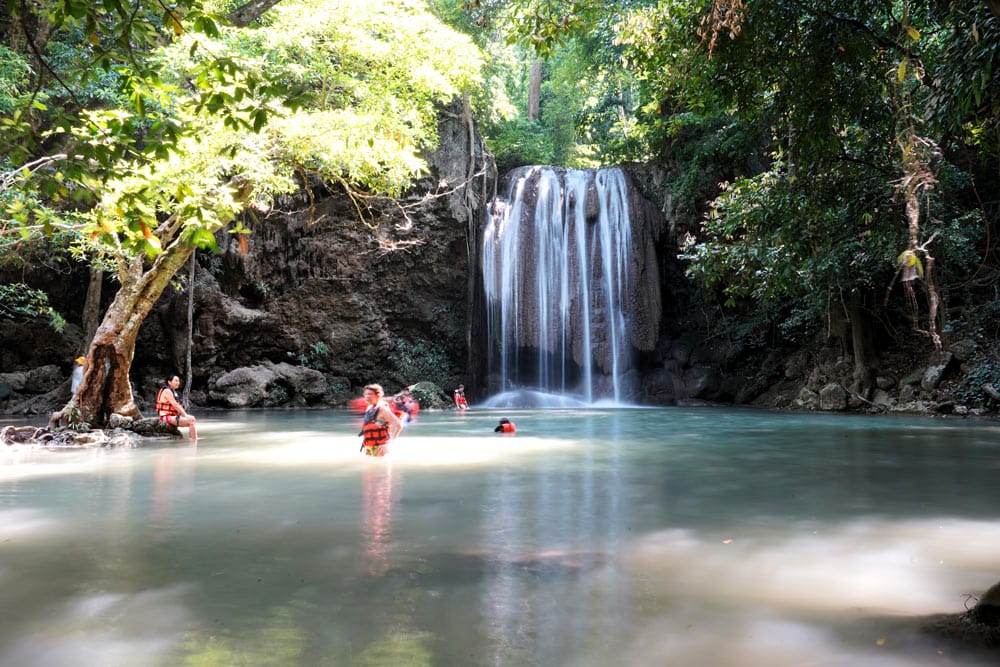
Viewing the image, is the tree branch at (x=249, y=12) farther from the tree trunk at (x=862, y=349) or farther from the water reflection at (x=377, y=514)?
the tree trunk at (x=862, y=349)

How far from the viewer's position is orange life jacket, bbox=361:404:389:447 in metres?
9.29

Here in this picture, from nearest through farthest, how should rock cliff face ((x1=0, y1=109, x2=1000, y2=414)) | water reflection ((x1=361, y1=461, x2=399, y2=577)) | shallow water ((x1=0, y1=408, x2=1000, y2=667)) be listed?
shallow water ((x1=0, y1=408, x2=1000, y2=667)) < water reflection ((x1=361, y1=461, x2=399, y2=577)) < rock cliff face ((x1=0, y1=109, x2=1000, y2=414))

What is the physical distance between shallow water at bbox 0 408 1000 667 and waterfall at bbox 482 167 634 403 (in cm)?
1511

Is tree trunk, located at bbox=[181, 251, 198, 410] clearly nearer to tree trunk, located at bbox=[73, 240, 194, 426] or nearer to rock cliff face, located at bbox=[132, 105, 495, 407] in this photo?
rock cliff face, located at bbox=[132, 105, 495, 407]

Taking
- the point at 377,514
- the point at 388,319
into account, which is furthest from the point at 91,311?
the point at 377,514

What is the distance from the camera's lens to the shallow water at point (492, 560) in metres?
2.89

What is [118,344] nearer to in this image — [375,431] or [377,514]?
[375,431]

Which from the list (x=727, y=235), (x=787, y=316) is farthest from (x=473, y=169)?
(x=727, y=235)

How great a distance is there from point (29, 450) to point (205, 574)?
8.26m

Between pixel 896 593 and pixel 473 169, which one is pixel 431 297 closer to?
pixel 473 169

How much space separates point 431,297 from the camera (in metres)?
24.5

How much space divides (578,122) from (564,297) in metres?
7.01

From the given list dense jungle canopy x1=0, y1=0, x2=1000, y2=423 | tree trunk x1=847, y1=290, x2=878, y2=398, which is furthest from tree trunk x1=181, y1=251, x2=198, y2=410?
tree trunk x1=847, y1=290, x2=878, y2=398

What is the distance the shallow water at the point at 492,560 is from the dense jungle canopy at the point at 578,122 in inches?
70.7
